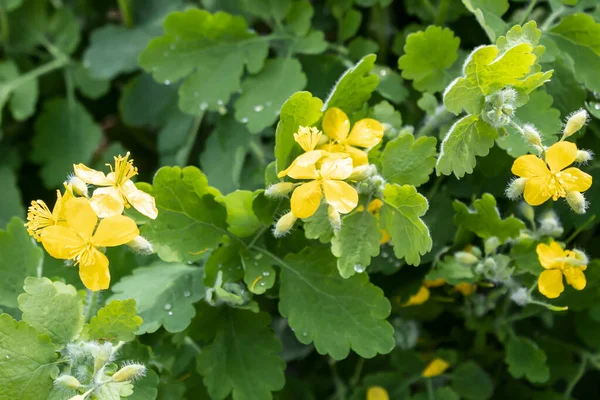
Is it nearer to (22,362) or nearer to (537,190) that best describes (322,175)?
(537,190)

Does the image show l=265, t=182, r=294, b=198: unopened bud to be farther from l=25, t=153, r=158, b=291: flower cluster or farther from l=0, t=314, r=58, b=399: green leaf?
l=0, t=314, r=58, b=399: green leaf

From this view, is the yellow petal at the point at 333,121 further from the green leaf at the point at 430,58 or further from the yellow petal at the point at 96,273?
the yellow petal at the point at 96,273

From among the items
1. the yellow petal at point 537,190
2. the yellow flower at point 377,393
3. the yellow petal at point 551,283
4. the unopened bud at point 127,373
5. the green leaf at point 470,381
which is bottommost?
the green leaf at point 470,381

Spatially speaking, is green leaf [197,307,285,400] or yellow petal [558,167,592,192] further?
green leaf [197,307,285,400]

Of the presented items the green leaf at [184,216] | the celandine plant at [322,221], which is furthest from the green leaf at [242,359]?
the green leaf at [184,216]

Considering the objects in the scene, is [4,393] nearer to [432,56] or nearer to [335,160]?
[335,160]

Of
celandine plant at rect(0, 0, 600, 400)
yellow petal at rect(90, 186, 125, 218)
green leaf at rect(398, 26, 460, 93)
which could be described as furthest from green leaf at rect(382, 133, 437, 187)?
yellow petal at rect(90, 186, 125, 218)
